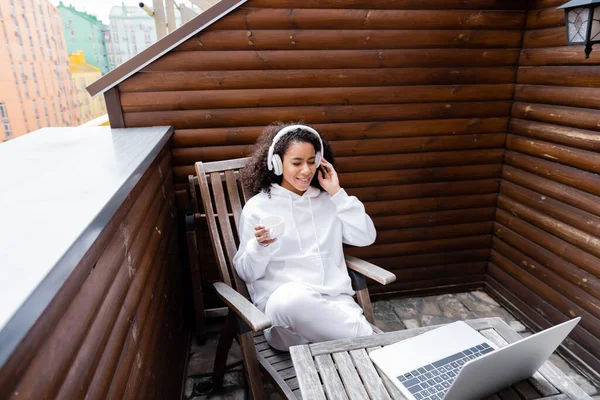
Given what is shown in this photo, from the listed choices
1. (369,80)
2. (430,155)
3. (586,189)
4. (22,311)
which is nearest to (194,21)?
(369,80)

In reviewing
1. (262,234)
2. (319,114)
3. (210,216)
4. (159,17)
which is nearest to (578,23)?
(319,114)

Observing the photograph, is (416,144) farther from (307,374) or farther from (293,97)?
(307,374)

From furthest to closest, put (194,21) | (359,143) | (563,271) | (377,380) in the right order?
1. (359,143)
2. (563,271)
3. (194,21)
4. (377,380)

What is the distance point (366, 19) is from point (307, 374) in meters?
2.34

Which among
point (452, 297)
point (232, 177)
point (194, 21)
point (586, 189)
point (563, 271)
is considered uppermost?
point (194, 21)

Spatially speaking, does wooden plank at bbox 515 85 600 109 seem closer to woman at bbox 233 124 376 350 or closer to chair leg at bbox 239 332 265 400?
woman at bbox 233 124 376 350

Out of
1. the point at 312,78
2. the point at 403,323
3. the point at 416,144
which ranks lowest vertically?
the point at 403,323

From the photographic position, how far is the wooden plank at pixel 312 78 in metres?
2.58

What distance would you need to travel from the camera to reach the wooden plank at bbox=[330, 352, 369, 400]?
3.92ft

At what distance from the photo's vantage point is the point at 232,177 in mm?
2580

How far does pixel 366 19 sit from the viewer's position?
2.70m

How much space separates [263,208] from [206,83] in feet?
3.29

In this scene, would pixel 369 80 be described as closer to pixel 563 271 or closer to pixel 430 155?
Result: pixel 430 155

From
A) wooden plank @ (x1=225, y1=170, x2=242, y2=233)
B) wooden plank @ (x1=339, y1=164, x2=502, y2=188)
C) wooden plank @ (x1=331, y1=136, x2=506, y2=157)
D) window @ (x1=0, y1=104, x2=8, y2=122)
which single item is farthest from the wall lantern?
window @ (x1=0, y1=104, x2=8, y2=122)
